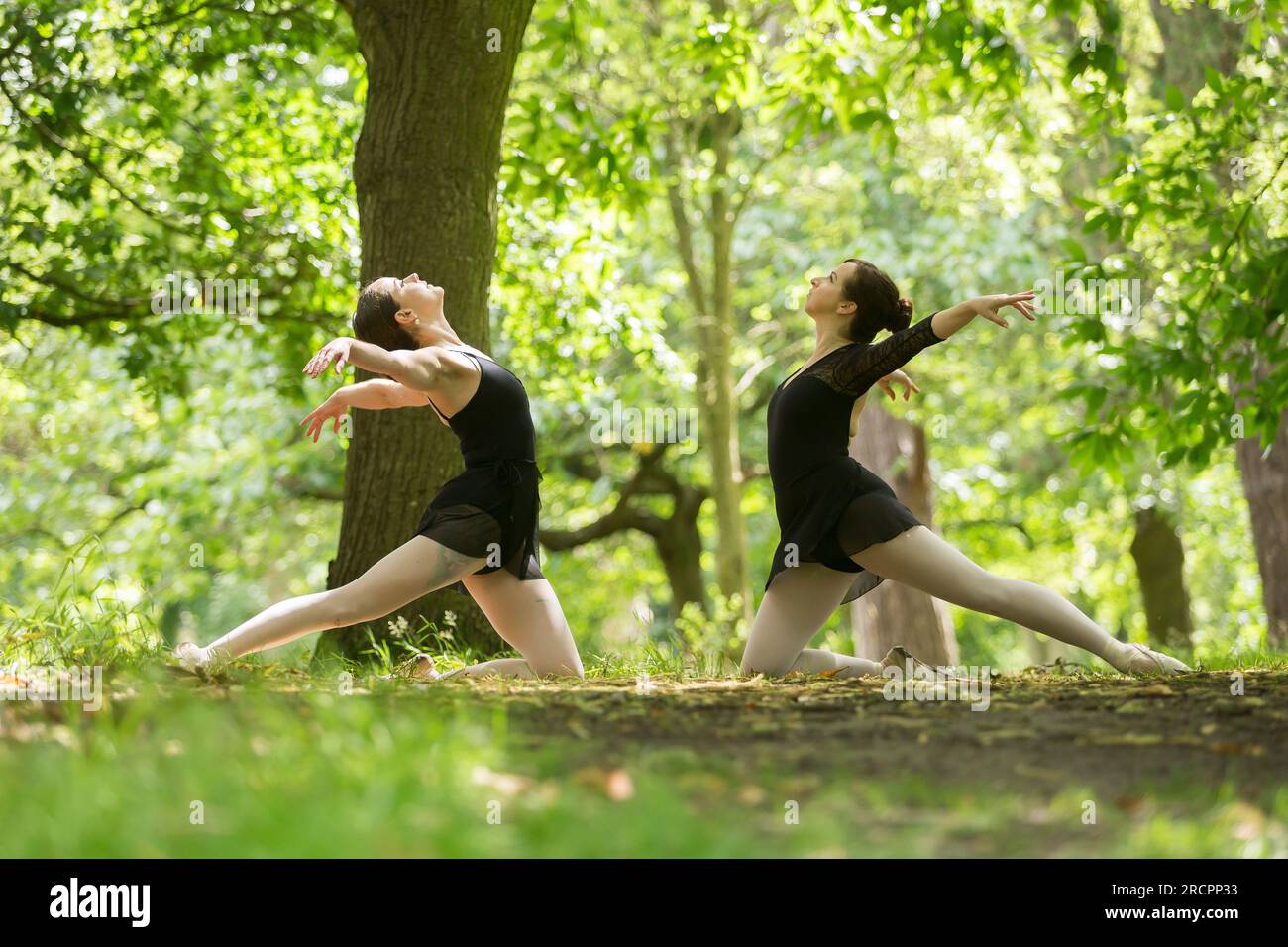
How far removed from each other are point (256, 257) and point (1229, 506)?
16.6 metres

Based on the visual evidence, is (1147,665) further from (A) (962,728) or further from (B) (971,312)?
(A) (962,728)

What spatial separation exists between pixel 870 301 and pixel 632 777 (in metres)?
3.33

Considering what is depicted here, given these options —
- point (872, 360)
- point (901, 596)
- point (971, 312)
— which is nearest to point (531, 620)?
point (872, 360)

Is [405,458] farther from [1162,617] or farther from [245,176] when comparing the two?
[1162,617]

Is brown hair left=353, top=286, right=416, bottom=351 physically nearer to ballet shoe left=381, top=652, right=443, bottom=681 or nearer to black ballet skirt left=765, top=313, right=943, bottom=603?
ballet shoe left=381, top=652, right=443, bottom=681

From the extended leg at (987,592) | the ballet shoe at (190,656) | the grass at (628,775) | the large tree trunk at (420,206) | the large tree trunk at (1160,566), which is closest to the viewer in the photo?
the grass at (628,775)

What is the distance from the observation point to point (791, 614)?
5.50 metres

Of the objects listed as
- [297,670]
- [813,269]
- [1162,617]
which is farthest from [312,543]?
[297,670]

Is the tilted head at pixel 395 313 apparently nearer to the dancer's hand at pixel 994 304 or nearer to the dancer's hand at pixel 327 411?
the dancer's hand at pixel 327 411

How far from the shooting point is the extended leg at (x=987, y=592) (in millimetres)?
5094

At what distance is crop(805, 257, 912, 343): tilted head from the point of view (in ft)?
18.4

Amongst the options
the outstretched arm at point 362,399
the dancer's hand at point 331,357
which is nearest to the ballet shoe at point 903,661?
the outstretched arm at point 362,399

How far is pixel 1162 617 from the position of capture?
1830 cm

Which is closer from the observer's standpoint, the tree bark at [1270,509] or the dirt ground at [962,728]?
the dirt ground at [962,728]
